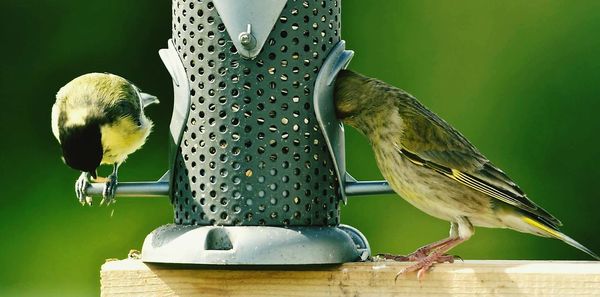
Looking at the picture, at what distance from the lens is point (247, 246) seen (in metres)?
5.17

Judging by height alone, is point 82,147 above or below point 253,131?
below

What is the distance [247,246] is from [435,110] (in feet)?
14.3

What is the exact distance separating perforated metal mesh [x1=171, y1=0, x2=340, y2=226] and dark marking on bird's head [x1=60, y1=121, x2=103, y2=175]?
3.53 ft

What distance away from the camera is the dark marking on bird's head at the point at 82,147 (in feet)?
21.5

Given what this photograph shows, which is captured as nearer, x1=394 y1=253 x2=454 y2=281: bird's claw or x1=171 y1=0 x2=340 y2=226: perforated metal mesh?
x1=394 y1=253 x2=454 y2=281: bird's claw

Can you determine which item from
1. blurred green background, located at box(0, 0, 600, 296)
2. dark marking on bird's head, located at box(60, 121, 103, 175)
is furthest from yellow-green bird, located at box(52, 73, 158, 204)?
blurred green background, located at box(0, 0, 600, 296)

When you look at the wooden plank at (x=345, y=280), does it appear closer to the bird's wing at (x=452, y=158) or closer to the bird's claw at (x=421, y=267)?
the bird's claw at (x=421, y=267)

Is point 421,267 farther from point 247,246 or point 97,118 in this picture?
point 97,118

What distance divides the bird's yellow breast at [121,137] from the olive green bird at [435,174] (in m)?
1.54

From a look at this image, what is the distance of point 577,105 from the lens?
9.39 metres

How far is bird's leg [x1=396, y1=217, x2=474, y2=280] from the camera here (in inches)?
201

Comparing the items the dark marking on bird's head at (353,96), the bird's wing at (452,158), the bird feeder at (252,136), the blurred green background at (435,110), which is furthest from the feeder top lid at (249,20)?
the blurred green background at (435,110)

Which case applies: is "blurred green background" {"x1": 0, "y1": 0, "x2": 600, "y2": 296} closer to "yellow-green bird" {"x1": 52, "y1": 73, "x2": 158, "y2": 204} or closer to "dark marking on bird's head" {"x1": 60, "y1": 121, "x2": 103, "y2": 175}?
"yellow-green bird" {"x1": 52, "y1": 73, "x2": 158, "y2": 204}

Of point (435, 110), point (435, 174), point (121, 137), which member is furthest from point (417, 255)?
point (435, 110)
